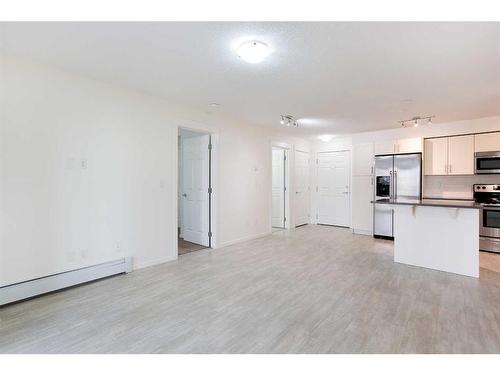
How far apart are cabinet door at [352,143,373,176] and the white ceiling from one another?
2.03 metres

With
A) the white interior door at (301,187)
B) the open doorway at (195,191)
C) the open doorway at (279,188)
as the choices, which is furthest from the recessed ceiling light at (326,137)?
the open doorway at (195,191)

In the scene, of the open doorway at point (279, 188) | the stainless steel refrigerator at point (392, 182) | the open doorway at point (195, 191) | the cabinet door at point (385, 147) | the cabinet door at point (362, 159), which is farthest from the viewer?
the open doorway at point (279, 188)

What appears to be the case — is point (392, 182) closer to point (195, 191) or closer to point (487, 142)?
point (487, 142)

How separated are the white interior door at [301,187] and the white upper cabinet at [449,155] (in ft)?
9.58

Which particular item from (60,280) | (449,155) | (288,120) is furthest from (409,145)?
(60,280)

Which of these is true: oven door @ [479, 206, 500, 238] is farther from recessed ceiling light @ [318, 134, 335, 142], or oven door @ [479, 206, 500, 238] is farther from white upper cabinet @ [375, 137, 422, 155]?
recessed ceiling light @ [318, 134, 335, 142]

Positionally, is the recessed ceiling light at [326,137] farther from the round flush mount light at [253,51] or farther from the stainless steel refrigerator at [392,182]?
the round flush mount light at [253,51]

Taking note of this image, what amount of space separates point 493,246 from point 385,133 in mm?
2988

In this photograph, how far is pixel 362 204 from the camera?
6.50 metres

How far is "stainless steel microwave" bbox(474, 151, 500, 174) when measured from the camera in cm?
480

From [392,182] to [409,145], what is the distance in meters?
0.86

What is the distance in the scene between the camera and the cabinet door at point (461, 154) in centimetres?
510
